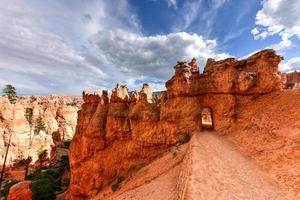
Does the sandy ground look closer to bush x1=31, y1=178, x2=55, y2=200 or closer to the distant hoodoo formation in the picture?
the distant hoodoo formation

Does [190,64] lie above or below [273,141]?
above

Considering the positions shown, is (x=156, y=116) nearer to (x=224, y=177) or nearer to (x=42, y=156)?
(x=224, y=177)

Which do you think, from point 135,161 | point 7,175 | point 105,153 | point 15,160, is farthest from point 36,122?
point 135,161

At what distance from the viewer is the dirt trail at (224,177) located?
370 inches

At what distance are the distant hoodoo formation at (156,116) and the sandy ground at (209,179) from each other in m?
3.97

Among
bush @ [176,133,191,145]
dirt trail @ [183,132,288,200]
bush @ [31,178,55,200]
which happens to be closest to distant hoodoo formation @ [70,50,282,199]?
bush @ [176,133,191,145]

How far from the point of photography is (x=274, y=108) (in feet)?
55.4

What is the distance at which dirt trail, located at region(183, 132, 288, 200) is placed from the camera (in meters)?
9.40

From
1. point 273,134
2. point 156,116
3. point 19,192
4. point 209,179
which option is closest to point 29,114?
point 19,192

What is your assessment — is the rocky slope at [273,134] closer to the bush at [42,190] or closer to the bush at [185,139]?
the bush at [185,139]

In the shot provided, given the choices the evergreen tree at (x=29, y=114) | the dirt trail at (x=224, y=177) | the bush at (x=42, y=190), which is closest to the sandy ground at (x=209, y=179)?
the dirt trail at (x=224, y=177)

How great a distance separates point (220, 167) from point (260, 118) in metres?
7.23

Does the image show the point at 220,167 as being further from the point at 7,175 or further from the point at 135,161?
the point at 7,175

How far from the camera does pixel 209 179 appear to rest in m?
10.4
